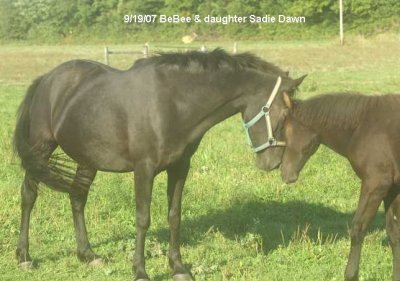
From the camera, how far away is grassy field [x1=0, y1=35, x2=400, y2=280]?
5957mm

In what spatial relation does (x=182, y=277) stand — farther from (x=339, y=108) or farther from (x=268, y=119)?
(x=339, y=108)

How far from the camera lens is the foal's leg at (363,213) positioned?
16.7 feet

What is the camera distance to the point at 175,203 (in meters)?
5.96

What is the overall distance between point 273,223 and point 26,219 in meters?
2.69

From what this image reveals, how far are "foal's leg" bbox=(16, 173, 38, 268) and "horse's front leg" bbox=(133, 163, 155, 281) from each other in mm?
1141

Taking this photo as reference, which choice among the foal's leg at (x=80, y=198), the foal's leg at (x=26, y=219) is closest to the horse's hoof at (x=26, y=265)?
the foal's leg at (x=26, y=219)

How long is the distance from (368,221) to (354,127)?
31.3 inches

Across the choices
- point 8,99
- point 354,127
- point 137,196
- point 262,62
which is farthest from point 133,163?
point 8,99

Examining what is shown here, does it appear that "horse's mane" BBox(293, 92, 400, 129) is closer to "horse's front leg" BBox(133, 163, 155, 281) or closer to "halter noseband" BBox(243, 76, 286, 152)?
"halter noseband" BBox(243, 76, 286, 152)

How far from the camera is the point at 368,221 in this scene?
5172 mm

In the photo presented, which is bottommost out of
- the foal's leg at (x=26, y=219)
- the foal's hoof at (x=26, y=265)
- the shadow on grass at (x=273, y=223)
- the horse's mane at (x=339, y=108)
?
the shadow on grass at (x=273, y=223)

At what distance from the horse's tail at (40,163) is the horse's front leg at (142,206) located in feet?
3.41

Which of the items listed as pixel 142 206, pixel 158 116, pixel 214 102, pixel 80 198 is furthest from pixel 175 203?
pixel 80 198

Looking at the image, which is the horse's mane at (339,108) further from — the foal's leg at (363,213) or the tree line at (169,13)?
the tree line at (169,13)
